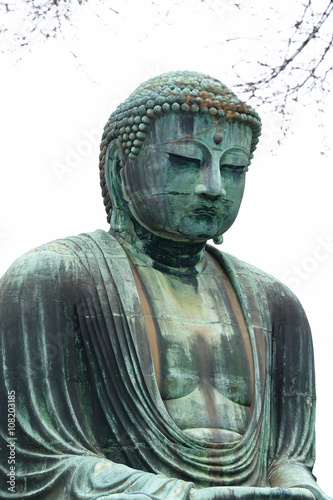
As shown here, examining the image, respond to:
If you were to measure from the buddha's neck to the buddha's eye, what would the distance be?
759 mm

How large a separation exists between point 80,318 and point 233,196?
6.14 feet

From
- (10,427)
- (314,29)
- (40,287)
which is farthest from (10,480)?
(314,29)

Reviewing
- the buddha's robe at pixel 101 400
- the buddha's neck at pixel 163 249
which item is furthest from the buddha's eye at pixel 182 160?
the buddha's robe at pixel 101 400

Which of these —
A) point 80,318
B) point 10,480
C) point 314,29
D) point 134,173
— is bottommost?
point 10,480

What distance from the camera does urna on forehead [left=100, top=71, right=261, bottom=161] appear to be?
19.8m

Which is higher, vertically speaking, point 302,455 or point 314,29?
point 314,29

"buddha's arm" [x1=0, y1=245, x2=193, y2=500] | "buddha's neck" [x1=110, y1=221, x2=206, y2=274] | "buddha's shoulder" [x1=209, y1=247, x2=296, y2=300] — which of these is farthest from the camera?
"buddha's shoulder" [x1=209, y1=247, x2=296, y2=300]

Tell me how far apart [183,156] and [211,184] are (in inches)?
15.7

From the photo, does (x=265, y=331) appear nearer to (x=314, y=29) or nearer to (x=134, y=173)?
(x=134, y=173)

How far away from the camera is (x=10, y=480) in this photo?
1905cm

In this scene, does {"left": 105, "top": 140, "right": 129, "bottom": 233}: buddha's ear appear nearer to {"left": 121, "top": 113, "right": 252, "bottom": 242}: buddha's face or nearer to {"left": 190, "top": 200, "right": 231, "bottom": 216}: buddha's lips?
{"left": 121, "top": 113, "right": 252, "bottom": 242}: buddha's face

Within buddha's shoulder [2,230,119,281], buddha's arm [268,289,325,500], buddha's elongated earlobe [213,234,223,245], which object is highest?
buddha's elongated earlobe [213,234,223,245]

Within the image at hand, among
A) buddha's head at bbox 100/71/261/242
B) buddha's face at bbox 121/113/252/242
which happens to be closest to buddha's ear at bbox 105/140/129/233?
buddha's head at bbox 100/71/261/242

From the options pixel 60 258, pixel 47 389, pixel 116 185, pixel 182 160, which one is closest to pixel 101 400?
pixel 47 389
